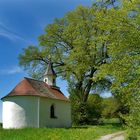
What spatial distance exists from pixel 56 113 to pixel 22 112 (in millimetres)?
6012

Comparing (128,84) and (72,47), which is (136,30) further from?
(72,47)

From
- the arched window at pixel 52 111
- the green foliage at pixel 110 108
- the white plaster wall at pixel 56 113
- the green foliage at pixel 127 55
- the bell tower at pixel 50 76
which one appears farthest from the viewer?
the green foliage at pixel 110 108

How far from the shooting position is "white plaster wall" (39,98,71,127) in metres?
42.4

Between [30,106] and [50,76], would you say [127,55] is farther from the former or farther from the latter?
[50,76]

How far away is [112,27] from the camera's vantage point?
19.9 meters

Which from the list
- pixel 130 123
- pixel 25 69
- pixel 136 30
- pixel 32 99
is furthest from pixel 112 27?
pixel 25 69

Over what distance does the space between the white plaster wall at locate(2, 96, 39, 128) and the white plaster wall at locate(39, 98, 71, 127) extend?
40.6 inches

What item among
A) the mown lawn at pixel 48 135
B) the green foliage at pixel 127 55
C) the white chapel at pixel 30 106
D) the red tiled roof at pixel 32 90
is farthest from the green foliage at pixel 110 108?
the green foliage at pixel 127 55

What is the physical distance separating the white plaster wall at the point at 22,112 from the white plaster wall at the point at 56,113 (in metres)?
1.03

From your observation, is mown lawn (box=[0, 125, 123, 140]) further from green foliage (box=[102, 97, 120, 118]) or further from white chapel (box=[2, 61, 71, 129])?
green foliage (box=[102, 97, 120, 118])

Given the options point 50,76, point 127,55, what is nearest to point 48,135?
point 127,55

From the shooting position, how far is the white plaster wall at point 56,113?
4244cm

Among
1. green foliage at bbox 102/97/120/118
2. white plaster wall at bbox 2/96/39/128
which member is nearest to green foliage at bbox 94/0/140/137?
white plaster wall at bbox 2/96/39/128

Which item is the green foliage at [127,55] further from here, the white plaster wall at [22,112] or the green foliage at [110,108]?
the green foliage at [110,108]
